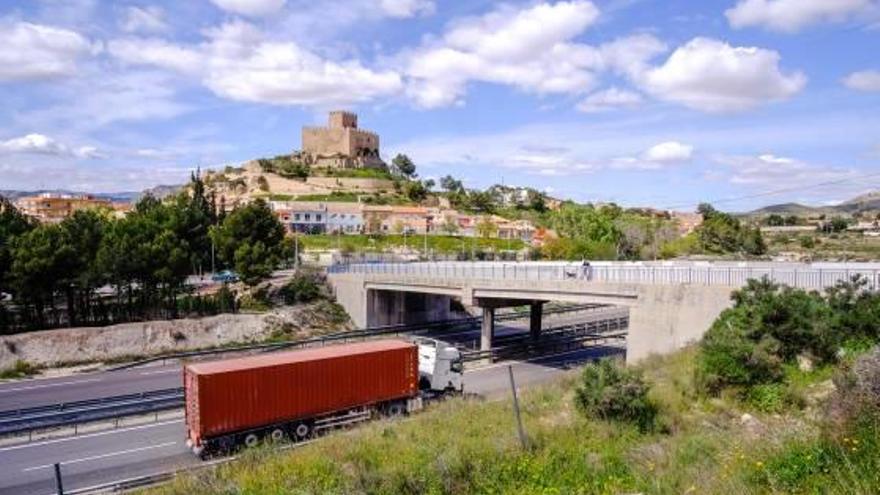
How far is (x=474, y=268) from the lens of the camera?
44438 mm

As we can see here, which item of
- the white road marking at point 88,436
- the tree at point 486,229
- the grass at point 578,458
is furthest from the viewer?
the tree at point 486,229

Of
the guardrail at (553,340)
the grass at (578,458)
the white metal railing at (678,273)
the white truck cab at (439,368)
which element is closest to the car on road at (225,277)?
the white metal railing at (678,273)

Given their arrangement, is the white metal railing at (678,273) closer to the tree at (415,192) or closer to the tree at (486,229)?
the tree at (486,229)

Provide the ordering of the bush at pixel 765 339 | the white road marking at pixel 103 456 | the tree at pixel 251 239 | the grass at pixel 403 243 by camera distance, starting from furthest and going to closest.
Result: the grass at pixel 403 243 → the tree at pixel 251 239 → the white road marking at pixel 103 456 → the bush at pixel 765 339

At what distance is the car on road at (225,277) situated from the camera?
67.2m

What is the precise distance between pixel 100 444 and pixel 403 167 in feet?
557

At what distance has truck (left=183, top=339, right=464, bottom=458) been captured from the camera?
22.0 metres

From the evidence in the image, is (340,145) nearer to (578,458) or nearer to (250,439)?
(250,439)

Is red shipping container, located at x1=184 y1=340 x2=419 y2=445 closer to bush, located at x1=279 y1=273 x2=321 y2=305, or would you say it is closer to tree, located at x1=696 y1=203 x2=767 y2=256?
bush, located at x1=279 y1=273 x2=321 y2=305

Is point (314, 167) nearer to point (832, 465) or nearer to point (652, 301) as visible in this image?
point (652, 301)

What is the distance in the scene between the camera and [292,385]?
23625mm

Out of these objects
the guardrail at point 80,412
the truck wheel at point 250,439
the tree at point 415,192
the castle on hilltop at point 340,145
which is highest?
the castle on hilltop at point 340,145

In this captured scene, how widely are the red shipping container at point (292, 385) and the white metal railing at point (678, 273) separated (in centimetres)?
1196

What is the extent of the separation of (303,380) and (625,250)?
300ft
